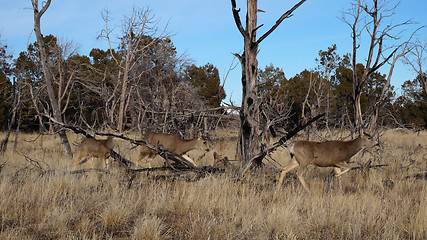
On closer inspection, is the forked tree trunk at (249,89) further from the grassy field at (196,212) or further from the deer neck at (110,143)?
the deer neck at (110,143)

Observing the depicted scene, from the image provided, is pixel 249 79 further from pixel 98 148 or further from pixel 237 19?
pixel 98 148

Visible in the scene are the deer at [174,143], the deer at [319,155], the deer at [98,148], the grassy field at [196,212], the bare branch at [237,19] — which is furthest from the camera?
the deer at [174,143]

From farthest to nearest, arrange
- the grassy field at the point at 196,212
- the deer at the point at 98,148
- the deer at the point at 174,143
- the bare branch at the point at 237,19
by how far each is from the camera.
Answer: the deer at the point at 174,143, the deer at the point at 98,148, the bare branch at the point at 237,19, the grassy field at the point at 196,212

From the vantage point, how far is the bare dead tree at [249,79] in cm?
729

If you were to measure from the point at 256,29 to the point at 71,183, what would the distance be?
4770 mm

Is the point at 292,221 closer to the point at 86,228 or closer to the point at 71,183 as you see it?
the point at 86,228

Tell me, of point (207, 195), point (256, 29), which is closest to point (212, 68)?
point (256, 29)

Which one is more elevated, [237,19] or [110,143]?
[237,19]

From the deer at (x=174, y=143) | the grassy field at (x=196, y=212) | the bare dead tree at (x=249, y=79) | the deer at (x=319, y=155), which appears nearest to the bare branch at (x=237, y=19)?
the bare dead tree at (x=249, y=79)

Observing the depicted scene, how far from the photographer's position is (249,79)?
7.36 meters

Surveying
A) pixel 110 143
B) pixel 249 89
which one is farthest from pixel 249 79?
pixel 110 143

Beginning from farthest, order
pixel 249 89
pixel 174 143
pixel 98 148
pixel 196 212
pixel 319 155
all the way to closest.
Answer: pixel 174 143 → pixel 98 148 → pixel 249 89 → pixel 319 155 → pixel 196 212

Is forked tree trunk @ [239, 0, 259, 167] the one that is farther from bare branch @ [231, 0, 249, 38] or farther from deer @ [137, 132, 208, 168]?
deer @ [137, 132, 208, 168]

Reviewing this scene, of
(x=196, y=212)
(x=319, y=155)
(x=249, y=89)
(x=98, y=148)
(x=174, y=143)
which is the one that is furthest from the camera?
(x=174, y=143)
